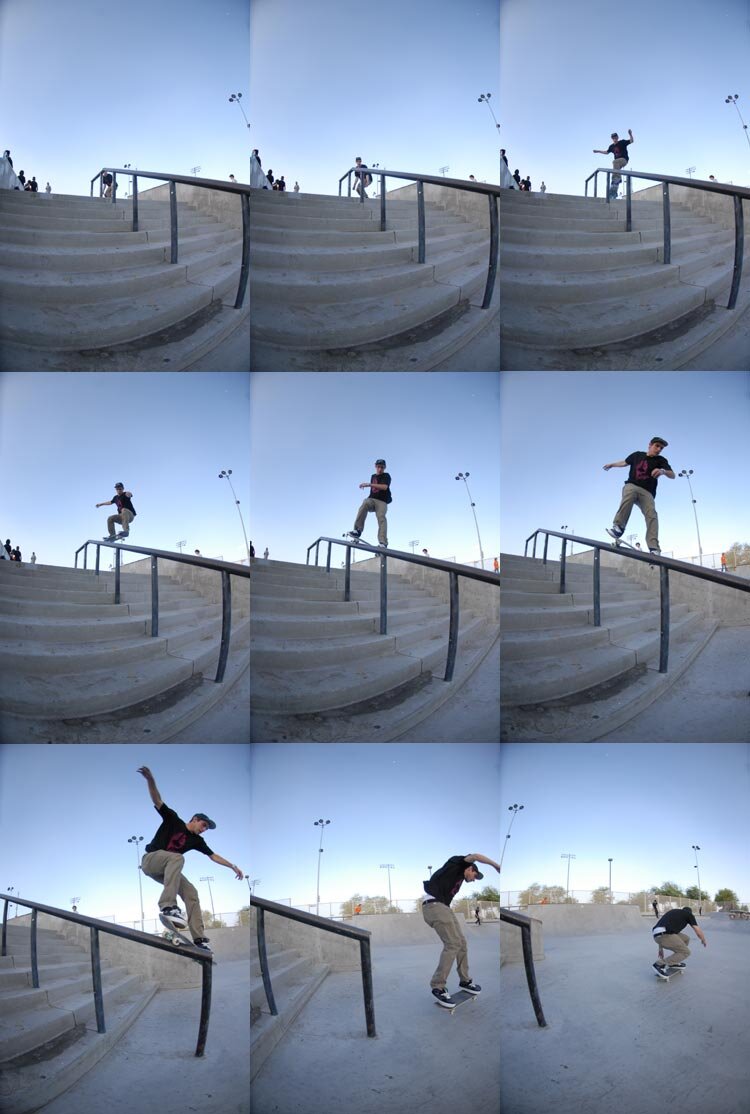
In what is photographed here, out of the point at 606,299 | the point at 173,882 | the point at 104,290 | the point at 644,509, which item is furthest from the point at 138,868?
the point at 606,299

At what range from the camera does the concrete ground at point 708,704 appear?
411 centimetres

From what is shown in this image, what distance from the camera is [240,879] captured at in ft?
13.5

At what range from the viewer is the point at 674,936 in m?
4.08

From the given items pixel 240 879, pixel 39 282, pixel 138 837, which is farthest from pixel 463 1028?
pixel 39 282

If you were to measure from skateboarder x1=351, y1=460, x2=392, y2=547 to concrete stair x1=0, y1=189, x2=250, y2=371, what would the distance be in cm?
78

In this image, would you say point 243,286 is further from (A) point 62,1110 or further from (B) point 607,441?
(A) point 62,1110

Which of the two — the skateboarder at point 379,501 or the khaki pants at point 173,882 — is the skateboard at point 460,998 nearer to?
the khaki pants at point 173,882

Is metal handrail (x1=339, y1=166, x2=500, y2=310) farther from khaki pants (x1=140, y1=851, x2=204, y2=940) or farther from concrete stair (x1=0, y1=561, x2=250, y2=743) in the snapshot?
khaki pants (x1=140, y1=851, x2=204, y2=940)

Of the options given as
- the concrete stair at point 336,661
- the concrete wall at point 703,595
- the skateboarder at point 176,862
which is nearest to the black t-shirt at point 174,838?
the skateboarder at point 176,862

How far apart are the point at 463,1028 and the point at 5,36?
14.2 ft

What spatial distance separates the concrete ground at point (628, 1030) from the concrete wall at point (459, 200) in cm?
286

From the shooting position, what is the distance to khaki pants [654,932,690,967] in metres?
4.08

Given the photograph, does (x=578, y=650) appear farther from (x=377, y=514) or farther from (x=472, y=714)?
(x=377, y=514)

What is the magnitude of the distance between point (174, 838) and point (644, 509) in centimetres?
221
